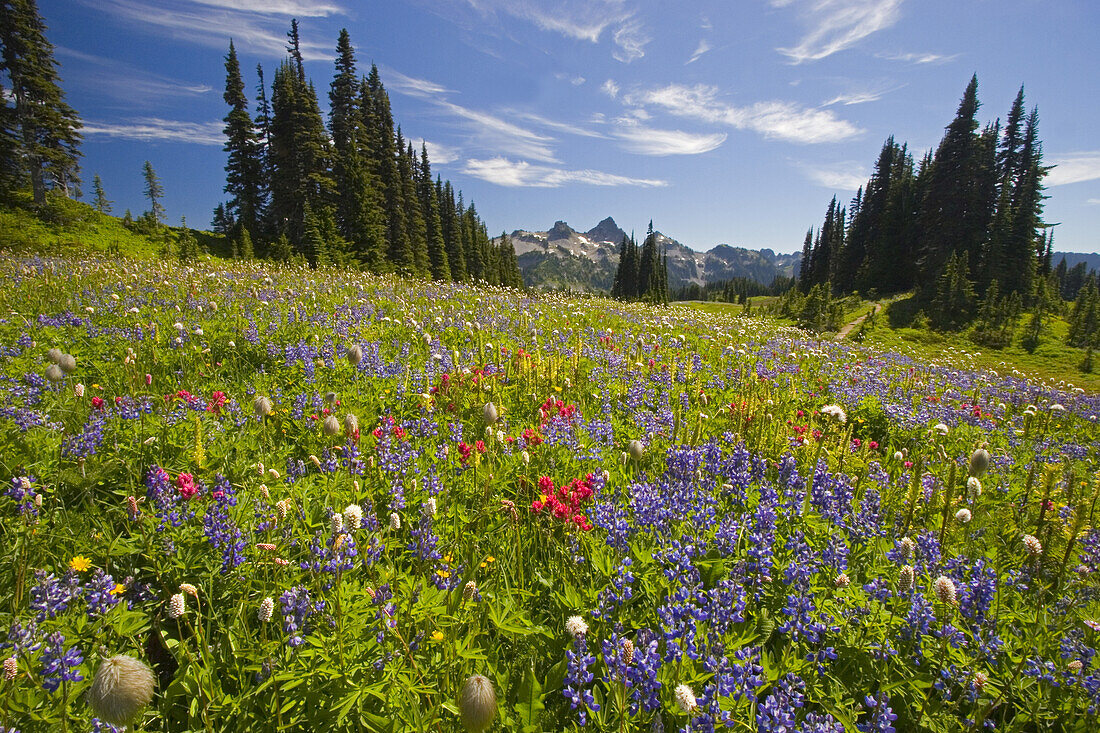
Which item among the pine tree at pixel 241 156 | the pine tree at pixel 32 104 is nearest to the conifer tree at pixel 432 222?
the pine tree at pixel 241 156

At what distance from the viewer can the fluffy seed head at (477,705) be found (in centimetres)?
151

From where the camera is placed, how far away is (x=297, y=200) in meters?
41.3

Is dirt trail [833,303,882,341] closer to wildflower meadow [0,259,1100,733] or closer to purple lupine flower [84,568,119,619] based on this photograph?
wildflower meadow [0,259,1100,733]

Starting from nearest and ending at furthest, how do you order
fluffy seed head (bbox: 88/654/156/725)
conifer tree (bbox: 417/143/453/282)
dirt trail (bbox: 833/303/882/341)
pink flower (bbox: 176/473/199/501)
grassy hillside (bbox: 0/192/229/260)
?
fluffy seed head (bbox: 88/654/156/725)
pink flower (bbox: 176/473/199/501)
grassy hillside (bbox: 0/192/229/260)
dirt trail (bbox: 833/303/882/341)
conifer tree (bbox: 417/143/453/282)

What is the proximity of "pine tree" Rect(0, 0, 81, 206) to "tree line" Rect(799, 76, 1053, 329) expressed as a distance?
205 feet

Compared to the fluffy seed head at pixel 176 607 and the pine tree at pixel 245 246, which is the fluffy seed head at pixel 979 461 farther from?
the pine tree at pixel 245 246

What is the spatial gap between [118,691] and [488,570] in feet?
5.51

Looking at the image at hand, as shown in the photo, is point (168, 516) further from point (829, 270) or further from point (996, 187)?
point (829, 270)

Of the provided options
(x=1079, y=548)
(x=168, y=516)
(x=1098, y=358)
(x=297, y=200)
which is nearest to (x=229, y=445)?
(x=168, y=516)

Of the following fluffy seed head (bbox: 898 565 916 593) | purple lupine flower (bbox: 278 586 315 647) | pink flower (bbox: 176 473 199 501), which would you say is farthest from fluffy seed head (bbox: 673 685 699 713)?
pink flower (bbox: 176 473 199 501)

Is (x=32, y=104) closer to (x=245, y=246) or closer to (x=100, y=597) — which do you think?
(x=245, y=246)

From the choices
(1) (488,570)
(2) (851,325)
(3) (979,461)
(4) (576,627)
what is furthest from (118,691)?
(2) (851,325)

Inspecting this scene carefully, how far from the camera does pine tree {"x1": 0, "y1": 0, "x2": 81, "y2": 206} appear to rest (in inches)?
1283

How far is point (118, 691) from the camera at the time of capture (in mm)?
1442
